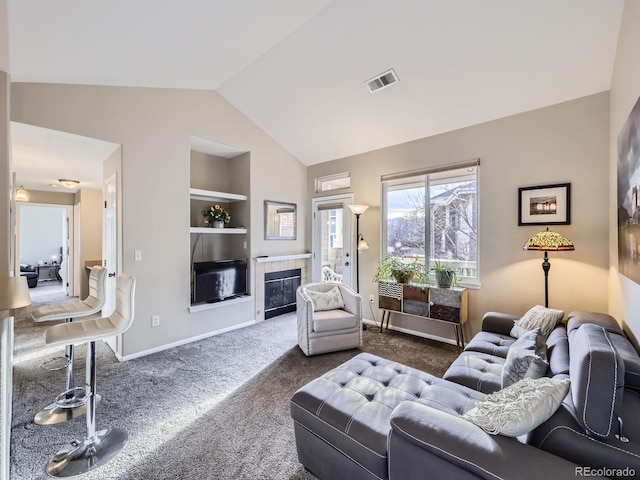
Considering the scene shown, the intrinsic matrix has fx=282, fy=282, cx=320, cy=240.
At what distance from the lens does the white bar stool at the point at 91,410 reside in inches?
67.8

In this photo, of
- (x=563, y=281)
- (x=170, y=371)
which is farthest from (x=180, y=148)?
(x=563, y=281)

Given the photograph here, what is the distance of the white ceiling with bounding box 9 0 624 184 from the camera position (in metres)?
2.20

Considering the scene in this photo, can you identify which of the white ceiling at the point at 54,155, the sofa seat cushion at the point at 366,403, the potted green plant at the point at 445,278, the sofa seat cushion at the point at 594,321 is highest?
the white ceiling at the point at 54,155

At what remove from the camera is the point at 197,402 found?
7.81ft

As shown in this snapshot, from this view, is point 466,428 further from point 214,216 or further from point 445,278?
point 214,216

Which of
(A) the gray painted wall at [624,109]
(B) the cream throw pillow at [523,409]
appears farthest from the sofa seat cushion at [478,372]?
(A) the gray painted wall at [624,109]

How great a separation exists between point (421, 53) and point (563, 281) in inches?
107

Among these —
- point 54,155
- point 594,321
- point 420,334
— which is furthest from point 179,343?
point 594,321

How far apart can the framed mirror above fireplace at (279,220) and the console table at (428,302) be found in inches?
77.1

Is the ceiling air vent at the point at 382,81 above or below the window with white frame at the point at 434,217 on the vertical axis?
above

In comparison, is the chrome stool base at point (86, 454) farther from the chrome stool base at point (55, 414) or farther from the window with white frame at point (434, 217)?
the window with white frame at point (434, 217)

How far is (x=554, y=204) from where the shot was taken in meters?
2.94

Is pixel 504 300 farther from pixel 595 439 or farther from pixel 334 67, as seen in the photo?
pixel 334 67

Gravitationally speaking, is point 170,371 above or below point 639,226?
below
